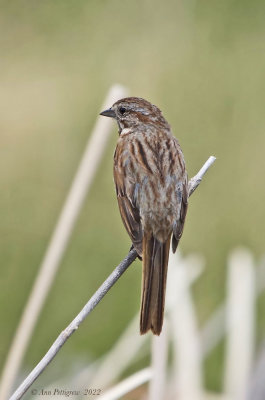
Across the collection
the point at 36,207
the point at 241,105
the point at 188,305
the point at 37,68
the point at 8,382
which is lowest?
the point at 8,382

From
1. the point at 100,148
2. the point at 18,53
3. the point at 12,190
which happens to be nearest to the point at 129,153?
the point at 100,148

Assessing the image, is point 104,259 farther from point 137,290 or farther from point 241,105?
point 241,105

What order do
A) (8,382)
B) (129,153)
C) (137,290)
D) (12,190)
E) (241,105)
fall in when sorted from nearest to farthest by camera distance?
(8,382) < (129,153) < (137,290) < (12,190) < (241,105)

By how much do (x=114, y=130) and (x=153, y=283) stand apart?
3.32 metres

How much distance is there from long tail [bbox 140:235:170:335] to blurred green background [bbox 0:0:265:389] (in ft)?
4.50

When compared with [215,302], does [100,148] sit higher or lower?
lower

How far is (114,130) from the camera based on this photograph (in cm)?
632

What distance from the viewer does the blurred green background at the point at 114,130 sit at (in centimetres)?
566

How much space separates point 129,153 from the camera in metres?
3.45

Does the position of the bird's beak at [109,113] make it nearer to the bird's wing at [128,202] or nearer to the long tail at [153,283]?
the bird's wing at [128,202]

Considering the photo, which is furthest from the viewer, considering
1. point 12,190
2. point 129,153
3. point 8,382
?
point 12,190

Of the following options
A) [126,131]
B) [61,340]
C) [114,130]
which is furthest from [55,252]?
[114,130]

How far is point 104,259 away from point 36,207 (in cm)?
68

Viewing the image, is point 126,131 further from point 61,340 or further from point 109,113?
point 61,340
